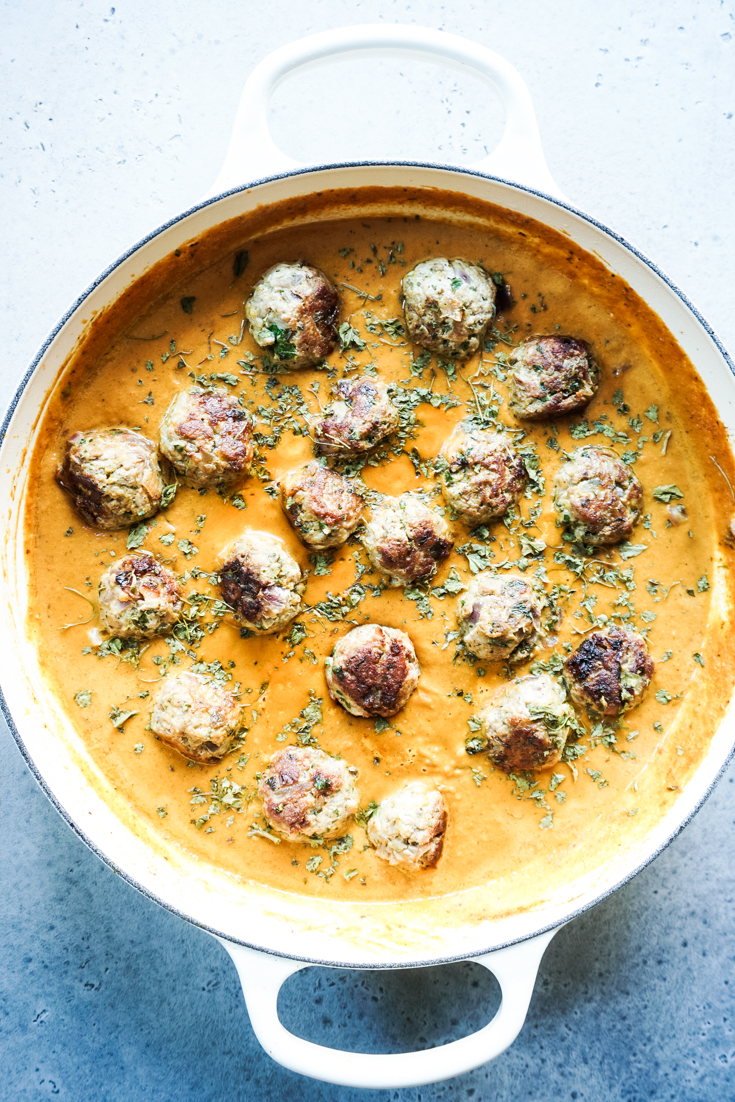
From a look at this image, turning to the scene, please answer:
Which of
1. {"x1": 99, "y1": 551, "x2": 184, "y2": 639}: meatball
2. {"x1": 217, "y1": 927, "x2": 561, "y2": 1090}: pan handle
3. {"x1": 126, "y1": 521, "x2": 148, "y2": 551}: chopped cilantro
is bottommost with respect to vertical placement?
{"x1": 217, "y1": 927, "x2": 561, "y2": 1090}: pan handle

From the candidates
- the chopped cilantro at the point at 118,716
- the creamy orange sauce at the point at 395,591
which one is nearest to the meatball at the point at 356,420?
the creamy orange sauce at the point at 395,591

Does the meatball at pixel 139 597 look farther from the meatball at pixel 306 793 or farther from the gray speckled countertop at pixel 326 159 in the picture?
the gray speckled countertop at pixel 326 159

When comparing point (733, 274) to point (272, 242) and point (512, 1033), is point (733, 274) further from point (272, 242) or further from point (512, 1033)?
point (512, 1033)

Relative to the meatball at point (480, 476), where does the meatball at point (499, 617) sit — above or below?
below

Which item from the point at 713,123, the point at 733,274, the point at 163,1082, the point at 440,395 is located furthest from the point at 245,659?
the point at 713,123

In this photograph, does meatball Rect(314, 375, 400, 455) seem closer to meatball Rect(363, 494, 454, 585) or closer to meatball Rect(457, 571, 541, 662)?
meatball Rect(363, 494, 454, 585)

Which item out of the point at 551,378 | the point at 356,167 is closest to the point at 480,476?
the point at 551,378

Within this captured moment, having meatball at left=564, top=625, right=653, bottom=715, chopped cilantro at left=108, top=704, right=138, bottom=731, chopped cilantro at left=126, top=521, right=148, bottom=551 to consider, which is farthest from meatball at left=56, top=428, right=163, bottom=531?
meatball at left=564, top=625, right=653, bottom=715
